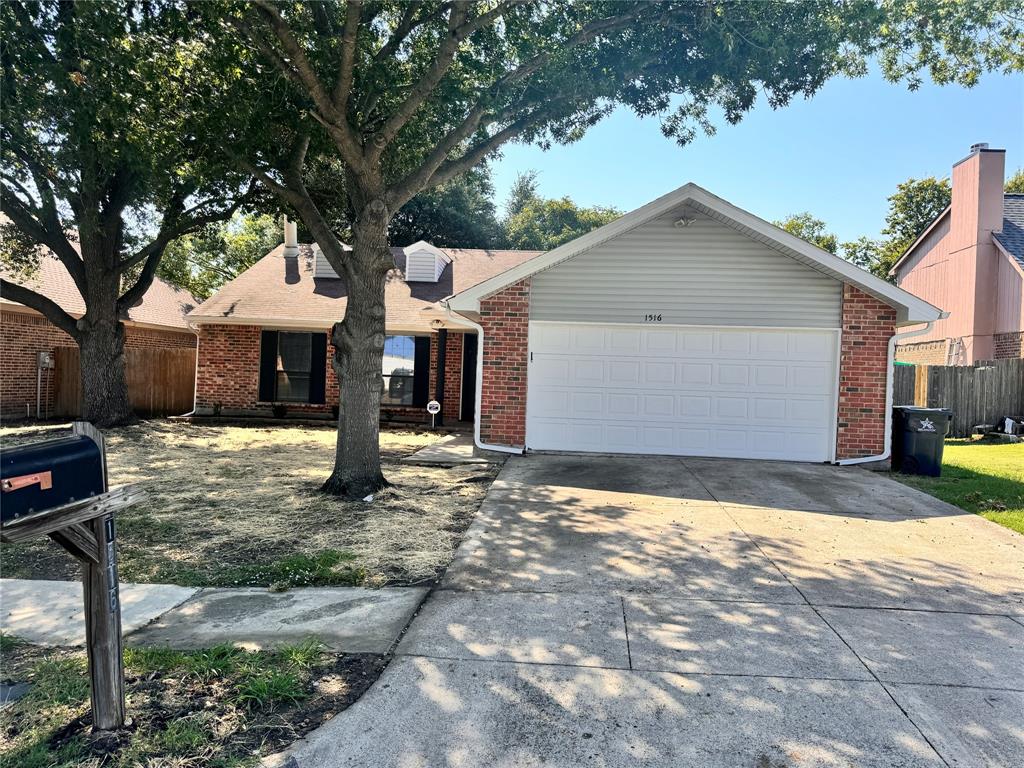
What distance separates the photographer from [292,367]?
15438 mm

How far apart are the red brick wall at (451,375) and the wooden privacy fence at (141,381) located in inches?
302

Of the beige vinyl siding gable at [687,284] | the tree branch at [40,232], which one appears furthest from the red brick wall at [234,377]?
the beige vinyl siding gable at [687,284]

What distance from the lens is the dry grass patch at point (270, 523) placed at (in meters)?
4.76

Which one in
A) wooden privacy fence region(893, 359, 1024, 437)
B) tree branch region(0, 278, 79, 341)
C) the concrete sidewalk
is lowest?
the concrete sidewalk

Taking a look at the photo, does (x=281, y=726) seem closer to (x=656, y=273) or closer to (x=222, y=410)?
(x=656, y=273)

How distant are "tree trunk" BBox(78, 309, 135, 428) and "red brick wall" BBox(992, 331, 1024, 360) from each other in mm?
23391

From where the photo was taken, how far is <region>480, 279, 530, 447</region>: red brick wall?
32.9 feet

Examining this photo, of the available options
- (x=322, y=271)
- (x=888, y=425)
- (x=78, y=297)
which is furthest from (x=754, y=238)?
(x=78, y=297)

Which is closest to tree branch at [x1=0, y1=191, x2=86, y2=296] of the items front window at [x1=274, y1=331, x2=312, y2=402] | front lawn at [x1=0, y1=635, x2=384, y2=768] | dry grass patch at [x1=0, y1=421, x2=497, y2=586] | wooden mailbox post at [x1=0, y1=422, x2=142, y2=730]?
front window at [x1=274, y1=331, x2=312, y2=402]

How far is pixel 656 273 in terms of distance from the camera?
990cm

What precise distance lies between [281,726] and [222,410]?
14.1 m

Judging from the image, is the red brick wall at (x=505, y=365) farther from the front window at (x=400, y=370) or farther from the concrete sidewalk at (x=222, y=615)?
the concrete sidewalk at (x=222, y=615)

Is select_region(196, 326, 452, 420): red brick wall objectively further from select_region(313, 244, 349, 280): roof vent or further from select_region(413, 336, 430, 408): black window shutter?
select_region(313, 244, 349, 280): roof vent

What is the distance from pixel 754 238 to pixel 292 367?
37.0 ft
